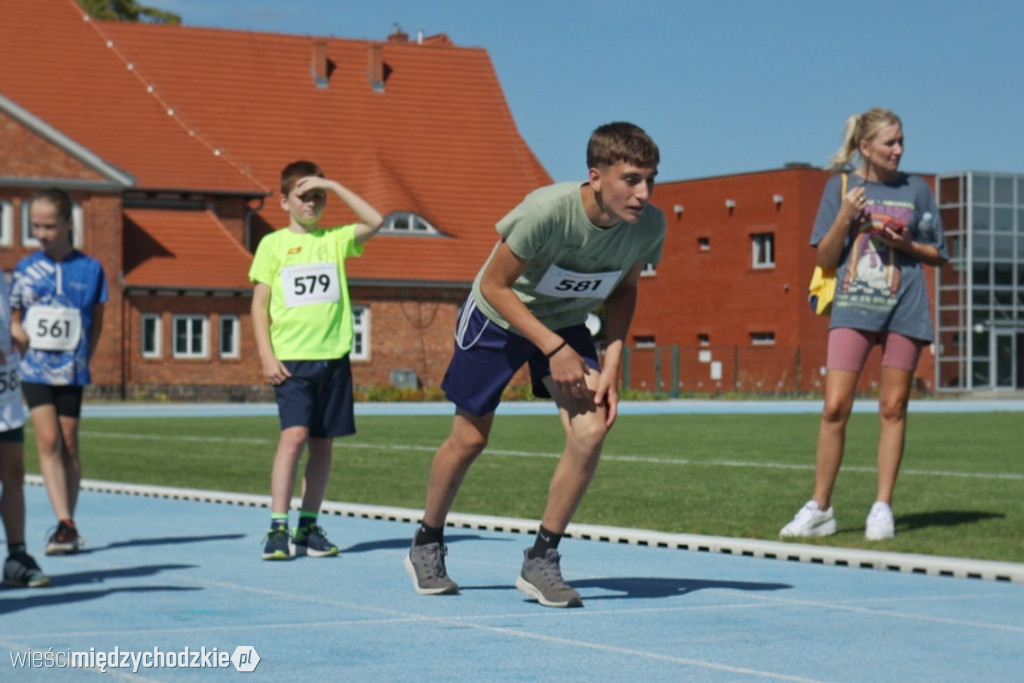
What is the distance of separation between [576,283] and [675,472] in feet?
31.7

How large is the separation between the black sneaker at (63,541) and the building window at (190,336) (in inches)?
1699

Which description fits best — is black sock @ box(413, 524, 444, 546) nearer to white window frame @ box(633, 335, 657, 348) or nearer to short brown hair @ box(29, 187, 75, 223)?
short brown hair @ box(29, 187, 75, 223)

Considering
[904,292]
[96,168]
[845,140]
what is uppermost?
[96,168]

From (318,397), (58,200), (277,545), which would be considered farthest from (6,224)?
(277,545)

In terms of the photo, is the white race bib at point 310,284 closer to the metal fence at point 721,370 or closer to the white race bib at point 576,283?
the white race bib at point 576,283

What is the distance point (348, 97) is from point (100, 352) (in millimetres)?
14448

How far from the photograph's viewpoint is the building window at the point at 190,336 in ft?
173

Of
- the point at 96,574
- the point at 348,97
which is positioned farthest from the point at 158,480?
the point at 348,97

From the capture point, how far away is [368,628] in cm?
705

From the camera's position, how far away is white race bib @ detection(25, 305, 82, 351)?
33.4 feet

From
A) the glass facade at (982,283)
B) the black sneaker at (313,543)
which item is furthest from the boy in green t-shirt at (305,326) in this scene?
the glass facade at (982,283)

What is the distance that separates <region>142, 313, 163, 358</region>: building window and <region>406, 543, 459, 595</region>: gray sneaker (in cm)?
4521

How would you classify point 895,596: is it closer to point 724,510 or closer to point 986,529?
point 986,529

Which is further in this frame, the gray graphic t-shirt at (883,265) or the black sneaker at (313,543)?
the gray graphic t-shirt at (883,265)
